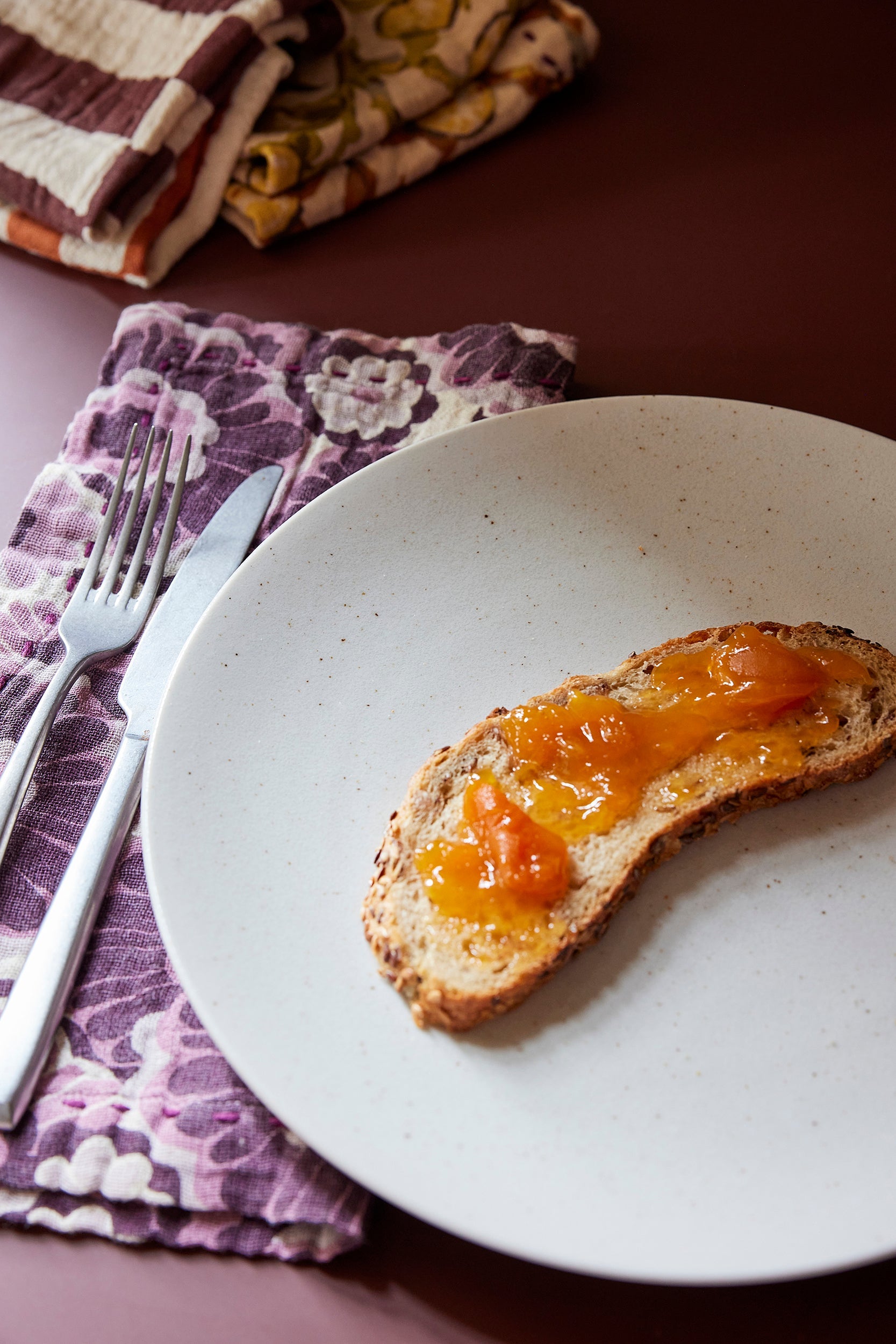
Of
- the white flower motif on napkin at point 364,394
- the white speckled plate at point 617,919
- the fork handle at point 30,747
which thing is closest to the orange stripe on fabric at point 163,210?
the white flower motif on napkin at point 364,394

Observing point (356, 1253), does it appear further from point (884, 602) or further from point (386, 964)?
point (884, 602)

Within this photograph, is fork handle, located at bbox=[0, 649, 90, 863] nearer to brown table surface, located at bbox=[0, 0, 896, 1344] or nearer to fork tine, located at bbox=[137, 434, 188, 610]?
fork tine, located at bbox=[137, 434, 188, 610]

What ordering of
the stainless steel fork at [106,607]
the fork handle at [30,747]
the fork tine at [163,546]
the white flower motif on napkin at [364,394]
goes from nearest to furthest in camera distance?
the fork handle at [30,747], the stainless steel fork at [106,607], the fork tine at [163,546], the white flower motif on napkin at [364,394]

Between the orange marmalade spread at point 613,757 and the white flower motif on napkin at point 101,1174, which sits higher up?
the orange marmalade spread at point 613,757

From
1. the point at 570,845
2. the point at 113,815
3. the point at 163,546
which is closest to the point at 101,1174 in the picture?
the point at 113,815

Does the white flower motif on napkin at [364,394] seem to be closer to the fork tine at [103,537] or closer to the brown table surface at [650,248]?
the brown table surface at [650,248]

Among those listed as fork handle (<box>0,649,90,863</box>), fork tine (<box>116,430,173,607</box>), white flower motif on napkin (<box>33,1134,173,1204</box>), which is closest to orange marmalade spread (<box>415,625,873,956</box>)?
white flower motif on napkin (<box>33,1134,173,1204</box>)

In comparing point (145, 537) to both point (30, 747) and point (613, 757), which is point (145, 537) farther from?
point (613, 757)
